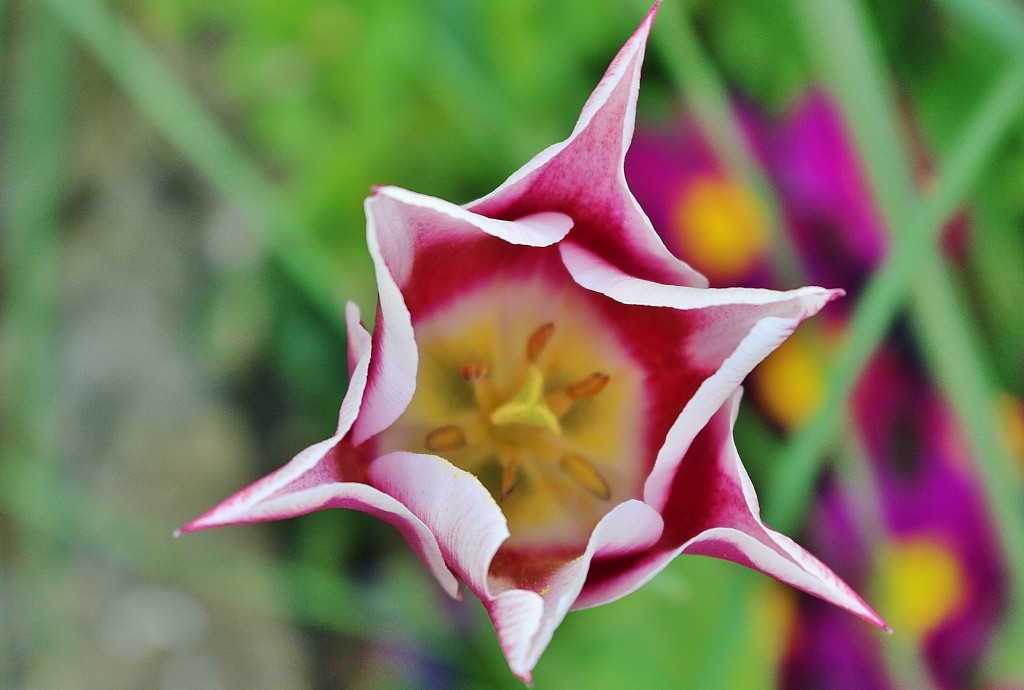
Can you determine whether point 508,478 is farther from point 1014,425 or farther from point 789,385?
point 1014,425

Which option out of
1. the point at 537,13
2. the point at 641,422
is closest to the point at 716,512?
the point at 641,422

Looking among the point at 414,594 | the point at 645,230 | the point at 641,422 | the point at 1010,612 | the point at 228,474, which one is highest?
the point at 645,230

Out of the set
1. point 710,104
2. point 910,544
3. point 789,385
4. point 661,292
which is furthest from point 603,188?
point 910,544

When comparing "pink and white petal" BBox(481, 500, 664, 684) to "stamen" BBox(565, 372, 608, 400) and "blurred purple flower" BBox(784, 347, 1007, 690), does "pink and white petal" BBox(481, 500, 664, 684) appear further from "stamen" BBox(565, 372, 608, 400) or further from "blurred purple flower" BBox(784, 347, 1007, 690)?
"blurred purple flower" BBox(784, 347, 1007, 690)

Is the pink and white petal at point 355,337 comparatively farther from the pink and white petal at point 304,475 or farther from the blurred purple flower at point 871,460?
the blurred purple flower at point 871,460

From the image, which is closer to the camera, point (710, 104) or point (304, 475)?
point (304, 475)

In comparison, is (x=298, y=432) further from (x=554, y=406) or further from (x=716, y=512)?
(x=716, y=512)

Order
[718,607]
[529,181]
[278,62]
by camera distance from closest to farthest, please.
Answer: [529,181]
[718,607]
[278,62]
